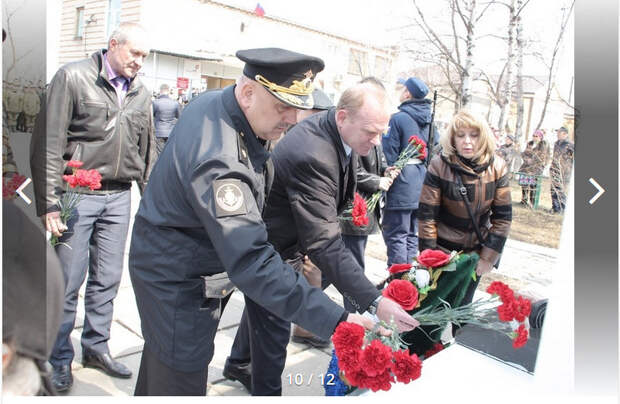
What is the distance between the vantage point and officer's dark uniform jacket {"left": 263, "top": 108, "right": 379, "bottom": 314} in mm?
2201

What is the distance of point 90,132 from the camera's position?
2697 millimetres

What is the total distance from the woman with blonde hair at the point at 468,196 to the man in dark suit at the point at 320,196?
0.76 m

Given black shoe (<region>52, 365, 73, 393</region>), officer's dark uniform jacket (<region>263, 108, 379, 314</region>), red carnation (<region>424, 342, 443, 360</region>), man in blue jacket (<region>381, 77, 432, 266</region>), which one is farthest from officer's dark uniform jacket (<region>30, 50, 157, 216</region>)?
man in blue jacket (<region>381, 77, 432, 266</region>)

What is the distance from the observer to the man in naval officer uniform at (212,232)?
5.25ft

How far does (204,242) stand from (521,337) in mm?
1153

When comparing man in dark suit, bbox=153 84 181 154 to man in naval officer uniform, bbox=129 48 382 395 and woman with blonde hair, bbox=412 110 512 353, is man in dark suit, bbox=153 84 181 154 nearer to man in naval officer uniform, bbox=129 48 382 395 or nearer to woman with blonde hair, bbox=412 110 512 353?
woman with blonde hair, bbox=412 110 512 353

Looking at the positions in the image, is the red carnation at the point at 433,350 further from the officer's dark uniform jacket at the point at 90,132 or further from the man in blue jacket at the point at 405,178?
the man in blue jacket at the point at 405,178

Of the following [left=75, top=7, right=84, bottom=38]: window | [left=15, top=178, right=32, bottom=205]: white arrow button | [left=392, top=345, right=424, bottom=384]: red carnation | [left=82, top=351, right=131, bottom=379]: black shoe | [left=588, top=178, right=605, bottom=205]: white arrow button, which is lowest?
[left=82, top=351, right=131, bottom=379]: black shoe

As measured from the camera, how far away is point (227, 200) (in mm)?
1568

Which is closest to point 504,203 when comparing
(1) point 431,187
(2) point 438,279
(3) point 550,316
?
(1) point 431,187

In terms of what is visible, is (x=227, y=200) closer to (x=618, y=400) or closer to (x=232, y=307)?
(x=618, y=400)

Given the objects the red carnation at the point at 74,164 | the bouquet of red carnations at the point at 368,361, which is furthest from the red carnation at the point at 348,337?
the red carnation at the point at 74,164

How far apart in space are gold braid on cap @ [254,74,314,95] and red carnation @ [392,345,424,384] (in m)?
0.93

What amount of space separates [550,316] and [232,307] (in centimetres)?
288
